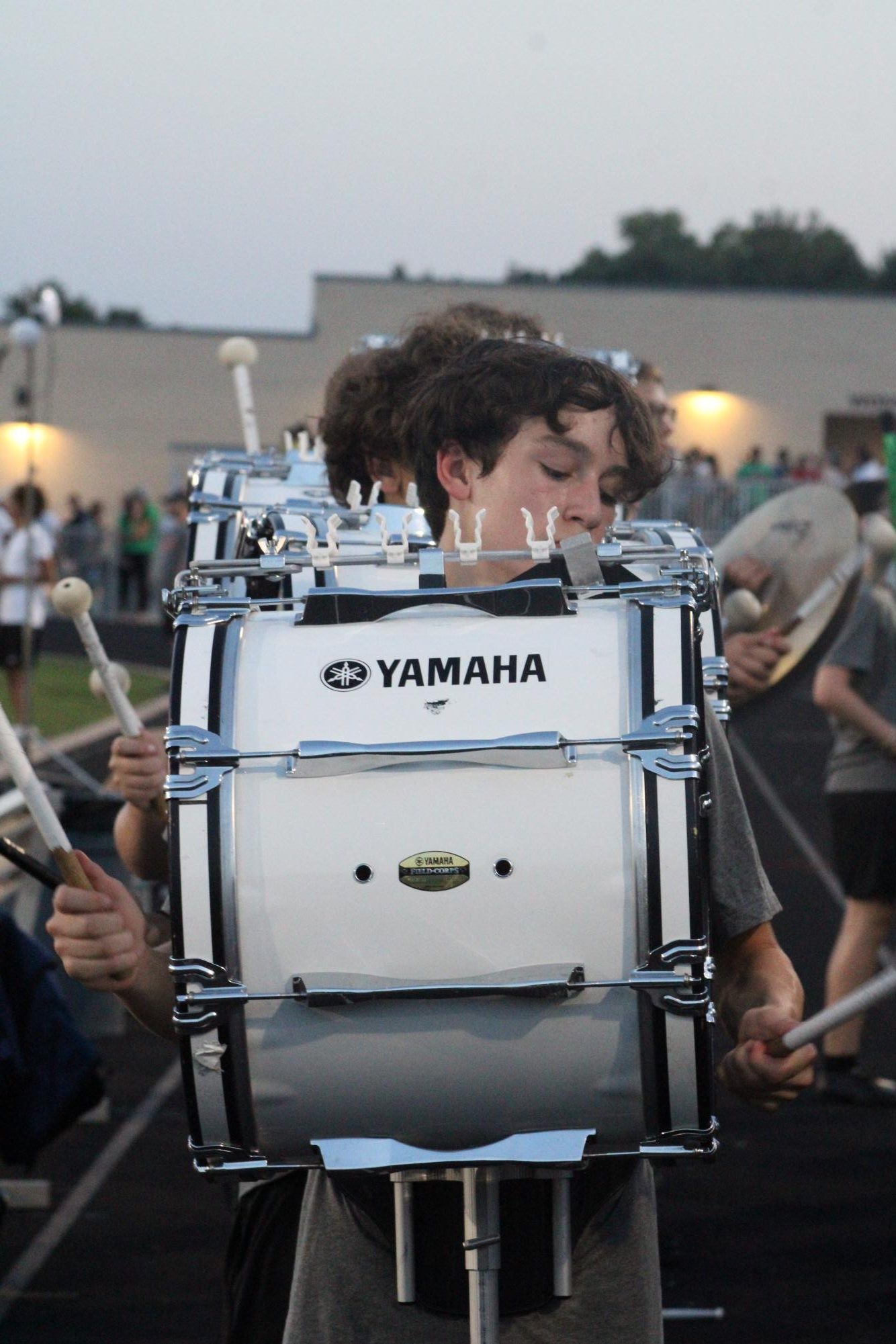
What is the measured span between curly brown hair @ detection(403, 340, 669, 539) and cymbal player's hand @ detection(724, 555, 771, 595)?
2.01 metres

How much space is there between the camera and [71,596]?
289 centimetres

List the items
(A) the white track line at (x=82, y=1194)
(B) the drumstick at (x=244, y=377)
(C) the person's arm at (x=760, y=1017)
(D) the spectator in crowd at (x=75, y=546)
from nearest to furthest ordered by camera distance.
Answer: (C) the person's arm at (x=760, y=1017) < (B) the drumstick at (x=244, y=377) < (A) the white track line at (x=82, y=1194) < (D) the spectator in crowd at (x=75, y=546)

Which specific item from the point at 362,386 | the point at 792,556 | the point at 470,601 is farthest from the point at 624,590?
the point at 792,556

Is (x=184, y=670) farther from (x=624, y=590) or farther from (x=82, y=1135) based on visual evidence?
(x=82, y=1135)

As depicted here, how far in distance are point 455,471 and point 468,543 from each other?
0.24 m

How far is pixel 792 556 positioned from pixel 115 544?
25.1 meters

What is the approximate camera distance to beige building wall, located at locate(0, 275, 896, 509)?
37.3m

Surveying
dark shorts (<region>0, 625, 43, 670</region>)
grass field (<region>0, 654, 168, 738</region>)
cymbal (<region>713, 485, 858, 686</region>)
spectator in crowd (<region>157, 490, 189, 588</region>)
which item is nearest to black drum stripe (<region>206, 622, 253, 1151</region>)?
cymbal (<region>713, 485, 858, 686</region>)

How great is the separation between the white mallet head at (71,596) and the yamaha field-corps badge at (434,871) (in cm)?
120

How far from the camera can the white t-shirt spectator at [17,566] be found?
43.5 feet

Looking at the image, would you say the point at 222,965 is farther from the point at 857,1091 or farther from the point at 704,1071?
the point at 857,1091

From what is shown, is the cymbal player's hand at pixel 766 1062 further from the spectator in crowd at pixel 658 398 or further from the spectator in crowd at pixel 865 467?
the spectator in crowd at pixel 865 467

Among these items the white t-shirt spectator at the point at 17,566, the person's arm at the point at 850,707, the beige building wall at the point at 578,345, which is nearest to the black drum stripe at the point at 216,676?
the person's arm at the point at 850,707

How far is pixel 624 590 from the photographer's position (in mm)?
1957
